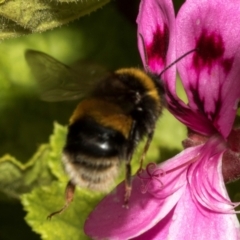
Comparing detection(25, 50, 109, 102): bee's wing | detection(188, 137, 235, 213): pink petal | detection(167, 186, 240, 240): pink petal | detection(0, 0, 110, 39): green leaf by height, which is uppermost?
detection(0, 0, 110, 39): green leaf

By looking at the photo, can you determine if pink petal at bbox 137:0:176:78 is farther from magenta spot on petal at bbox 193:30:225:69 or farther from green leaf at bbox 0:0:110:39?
green leaf at bbox 0:0:110:39

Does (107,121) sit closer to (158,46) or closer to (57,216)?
(158,46)

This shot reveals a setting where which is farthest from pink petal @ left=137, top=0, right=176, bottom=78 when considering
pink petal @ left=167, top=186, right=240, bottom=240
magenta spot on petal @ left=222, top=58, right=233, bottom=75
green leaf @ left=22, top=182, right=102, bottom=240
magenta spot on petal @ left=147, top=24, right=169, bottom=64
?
green leaf @ left=22, top=182, right=102, bottom=240

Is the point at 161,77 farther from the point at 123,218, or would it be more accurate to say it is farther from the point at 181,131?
the point at 181,131

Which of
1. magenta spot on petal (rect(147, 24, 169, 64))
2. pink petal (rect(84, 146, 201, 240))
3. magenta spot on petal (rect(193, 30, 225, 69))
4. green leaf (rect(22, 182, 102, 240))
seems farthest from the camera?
green leaf (rect(22, 182, 102, 240))

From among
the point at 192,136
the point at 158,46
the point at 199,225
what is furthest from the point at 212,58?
the point at 199,225

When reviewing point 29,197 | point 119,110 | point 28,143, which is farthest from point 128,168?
point 28,143

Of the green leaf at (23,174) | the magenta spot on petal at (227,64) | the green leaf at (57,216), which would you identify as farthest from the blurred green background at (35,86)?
the magenta spot on petal at (227,64)
